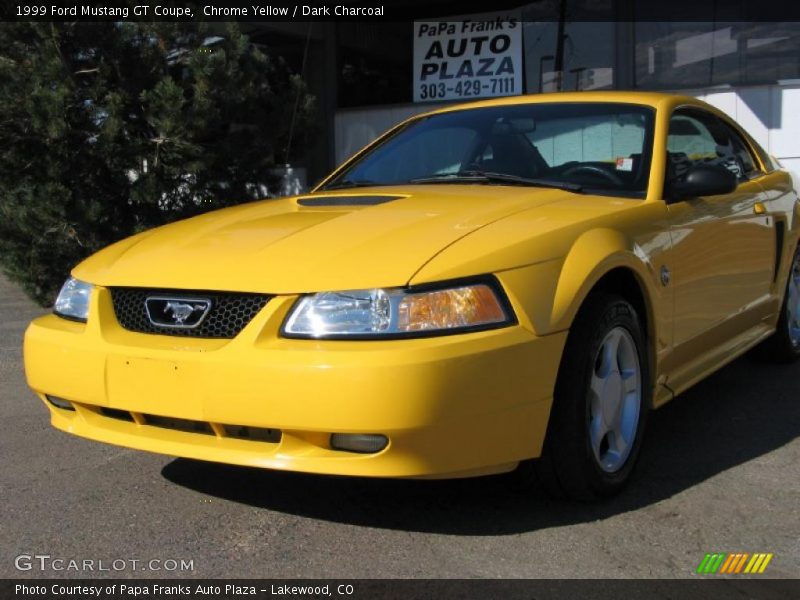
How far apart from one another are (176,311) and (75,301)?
1.89ft

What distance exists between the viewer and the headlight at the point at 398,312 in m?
2.68

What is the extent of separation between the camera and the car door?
3.69 metres

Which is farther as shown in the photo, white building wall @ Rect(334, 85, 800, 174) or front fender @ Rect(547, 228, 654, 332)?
white building wall @ Rect(334, 85, 800, 174)

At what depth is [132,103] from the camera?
7434 mm

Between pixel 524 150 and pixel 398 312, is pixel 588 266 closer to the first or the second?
pixel 398 312

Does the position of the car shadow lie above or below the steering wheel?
below

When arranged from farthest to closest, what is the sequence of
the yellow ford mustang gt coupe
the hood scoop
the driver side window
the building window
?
the building window → the driver side window → the hood scoop → the yellow ford mustang gt coupe

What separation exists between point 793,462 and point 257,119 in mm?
Result: 5669

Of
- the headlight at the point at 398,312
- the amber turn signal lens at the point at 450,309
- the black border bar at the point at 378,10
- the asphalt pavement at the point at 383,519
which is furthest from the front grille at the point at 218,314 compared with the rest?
the black border bar at the point at 378,10

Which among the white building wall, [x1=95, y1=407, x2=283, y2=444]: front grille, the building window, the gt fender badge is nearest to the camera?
[x1=95, y1=407, x2=283, y2=444]: front grille

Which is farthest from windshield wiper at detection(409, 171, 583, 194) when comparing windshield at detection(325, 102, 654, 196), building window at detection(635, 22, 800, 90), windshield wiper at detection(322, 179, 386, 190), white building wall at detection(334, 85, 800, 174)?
building window at detection(635, 22, 800, 90)

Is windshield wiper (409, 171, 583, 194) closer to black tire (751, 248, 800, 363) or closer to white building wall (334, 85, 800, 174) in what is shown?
black tire (751, 248, 800, 363)

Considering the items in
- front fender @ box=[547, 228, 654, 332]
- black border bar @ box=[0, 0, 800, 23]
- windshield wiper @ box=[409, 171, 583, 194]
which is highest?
black border bar @ box=[0, 0, 800, 23]

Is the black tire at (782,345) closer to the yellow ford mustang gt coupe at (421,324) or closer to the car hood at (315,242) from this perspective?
the yellow ford mustang gt coupe at (421,324)
